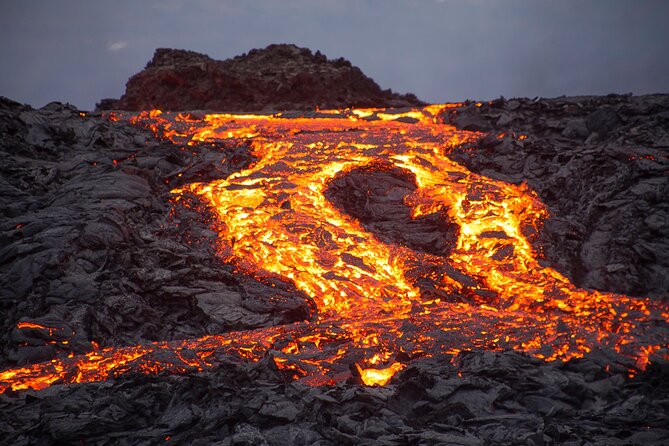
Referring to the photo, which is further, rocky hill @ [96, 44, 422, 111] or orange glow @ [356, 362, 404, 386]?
rocky hill @ [96, 44, 422, 111]

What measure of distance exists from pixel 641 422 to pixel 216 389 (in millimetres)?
3562

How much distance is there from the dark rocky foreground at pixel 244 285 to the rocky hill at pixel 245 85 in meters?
8.97

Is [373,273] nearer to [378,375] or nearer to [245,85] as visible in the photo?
[378,375]

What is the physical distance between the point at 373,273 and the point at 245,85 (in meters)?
15.8

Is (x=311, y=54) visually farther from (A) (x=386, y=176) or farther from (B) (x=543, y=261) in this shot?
(B) (x=543, y=261)

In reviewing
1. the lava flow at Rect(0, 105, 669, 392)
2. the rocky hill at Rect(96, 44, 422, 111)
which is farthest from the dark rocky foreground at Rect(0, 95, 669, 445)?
the rocky hill at Rect(96, 44, 422, 111)

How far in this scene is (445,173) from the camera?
10.6 metres

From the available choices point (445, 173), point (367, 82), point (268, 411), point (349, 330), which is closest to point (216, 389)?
point (268, 411)

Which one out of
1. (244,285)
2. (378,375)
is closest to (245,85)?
(244,285)

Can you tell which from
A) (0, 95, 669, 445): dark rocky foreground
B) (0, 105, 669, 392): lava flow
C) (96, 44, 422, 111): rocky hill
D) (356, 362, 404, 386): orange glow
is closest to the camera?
(0, 95, 669, 445): dark rocky foreground

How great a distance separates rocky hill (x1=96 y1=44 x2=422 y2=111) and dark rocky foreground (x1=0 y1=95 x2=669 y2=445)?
8.97 metres

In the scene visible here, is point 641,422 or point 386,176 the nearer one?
point 641,422

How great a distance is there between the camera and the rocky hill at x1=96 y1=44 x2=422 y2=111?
2150 centimetres

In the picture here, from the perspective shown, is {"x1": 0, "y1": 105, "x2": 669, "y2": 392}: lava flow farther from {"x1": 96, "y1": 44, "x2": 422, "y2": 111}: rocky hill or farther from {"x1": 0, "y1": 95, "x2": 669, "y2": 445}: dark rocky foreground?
{"x1": 96, "y1": 44, "x2": 422, "y2": 111}: rocky hill
